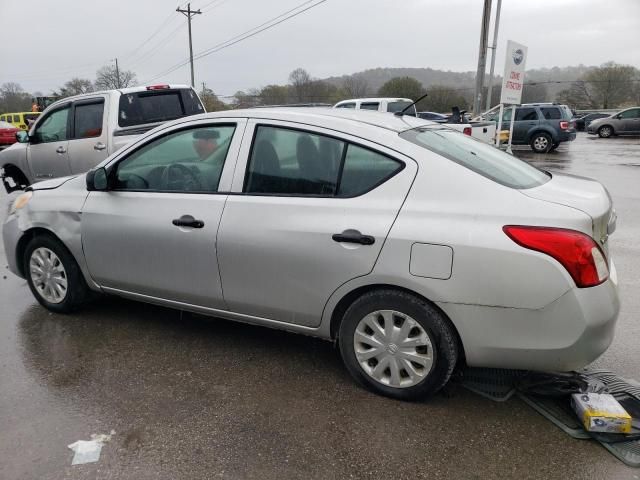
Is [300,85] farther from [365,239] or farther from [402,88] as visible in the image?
[365,239]

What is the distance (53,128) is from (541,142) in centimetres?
1653

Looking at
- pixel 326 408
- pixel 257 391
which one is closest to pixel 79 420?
pixel 257 391

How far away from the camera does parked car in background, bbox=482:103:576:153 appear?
18.5 meters

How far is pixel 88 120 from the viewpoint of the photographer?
7.64 metres

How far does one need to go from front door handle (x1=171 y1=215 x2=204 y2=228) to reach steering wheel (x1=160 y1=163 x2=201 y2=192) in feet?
0.73

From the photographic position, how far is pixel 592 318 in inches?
95.4

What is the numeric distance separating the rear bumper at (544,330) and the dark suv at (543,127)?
17.8 metres

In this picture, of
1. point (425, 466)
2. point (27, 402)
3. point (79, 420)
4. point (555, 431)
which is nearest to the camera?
point (425, 466)

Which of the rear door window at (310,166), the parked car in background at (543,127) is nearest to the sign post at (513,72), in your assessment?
the parked car in background at (543,127)

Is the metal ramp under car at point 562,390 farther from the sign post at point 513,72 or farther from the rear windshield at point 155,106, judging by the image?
the sign post at point 513,72

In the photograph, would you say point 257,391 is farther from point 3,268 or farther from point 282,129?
point 3,268

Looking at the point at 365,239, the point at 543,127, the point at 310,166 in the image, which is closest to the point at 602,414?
the point at 365,239

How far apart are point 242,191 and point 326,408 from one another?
1.41m

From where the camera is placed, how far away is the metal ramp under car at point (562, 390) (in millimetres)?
2535
